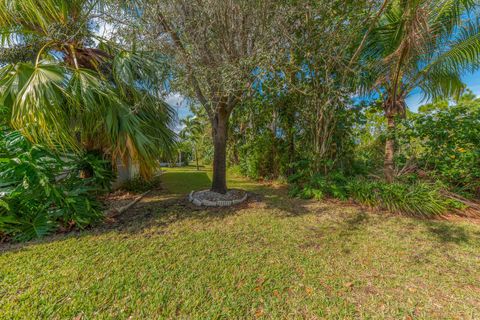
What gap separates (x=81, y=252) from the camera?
102 inches

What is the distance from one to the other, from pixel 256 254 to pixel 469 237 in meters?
3.65

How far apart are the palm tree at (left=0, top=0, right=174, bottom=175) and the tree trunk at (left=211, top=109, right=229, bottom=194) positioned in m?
1.22

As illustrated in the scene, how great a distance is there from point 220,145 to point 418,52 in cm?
511

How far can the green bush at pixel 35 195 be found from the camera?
8.96 ft

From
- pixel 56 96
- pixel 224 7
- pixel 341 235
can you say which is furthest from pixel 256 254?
pixel 224 7

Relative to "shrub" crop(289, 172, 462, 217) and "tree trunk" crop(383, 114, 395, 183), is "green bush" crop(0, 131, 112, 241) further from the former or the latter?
"tree trunk" crop(383, 114, 395, 183)

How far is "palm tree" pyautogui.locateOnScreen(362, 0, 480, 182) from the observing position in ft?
12.6

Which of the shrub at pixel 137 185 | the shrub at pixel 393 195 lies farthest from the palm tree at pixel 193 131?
the shrub at pixel 393 195

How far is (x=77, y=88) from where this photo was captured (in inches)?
131

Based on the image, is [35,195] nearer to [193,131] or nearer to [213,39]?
[213,39]

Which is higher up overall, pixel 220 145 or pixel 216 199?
pixel 220 145

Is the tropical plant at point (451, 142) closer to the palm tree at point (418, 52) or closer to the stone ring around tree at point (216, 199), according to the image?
the palm tree at point (418, 52)

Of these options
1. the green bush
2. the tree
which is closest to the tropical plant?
A: the tree

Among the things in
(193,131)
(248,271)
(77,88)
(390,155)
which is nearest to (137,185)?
(77,88)
